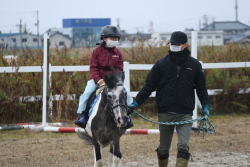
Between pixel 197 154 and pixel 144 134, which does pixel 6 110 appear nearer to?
pixel 144 134

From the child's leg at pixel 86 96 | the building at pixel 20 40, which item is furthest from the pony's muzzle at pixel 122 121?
the building at pixel 20 40

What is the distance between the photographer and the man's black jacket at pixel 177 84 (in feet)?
21.9

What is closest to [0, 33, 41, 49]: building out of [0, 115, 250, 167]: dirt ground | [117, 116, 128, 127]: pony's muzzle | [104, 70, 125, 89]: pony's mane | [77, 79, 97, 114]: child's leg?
[0, 115, 250, 167]: dirt ground

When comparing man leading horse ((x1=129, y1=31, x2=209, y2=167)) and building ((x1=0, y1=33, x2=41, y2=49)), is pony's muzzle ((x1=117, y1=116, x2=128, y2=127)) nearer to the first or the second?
man leading horse ((x1=129, y1=31, x2=209, y2=167))

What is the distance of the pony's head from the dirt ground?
2.23m

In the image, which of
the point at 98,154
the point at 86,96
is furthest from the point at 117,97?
the point at 86,96

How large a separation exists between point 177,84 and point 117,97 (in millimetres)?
887

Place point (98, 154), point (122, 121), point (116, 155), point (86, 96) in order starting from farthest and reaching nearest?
1. point (86, 96)
2. point (98, 154)
3. point (116, 155)
4. point (122, 121)

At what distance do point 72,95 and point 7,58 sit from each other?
2880 millimetres

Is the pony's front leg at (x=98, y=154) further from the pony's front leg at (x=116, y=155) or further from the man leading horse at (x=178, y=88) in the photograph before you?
the man leading horse at (x=178, y=88)

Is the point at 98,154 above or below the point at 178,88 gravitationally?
below

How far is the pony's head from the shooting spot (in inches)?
255

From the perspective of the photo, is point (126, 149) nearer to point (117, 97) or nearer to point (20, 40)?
point (117, 97)

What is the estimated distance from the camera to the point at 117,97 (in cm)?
662
